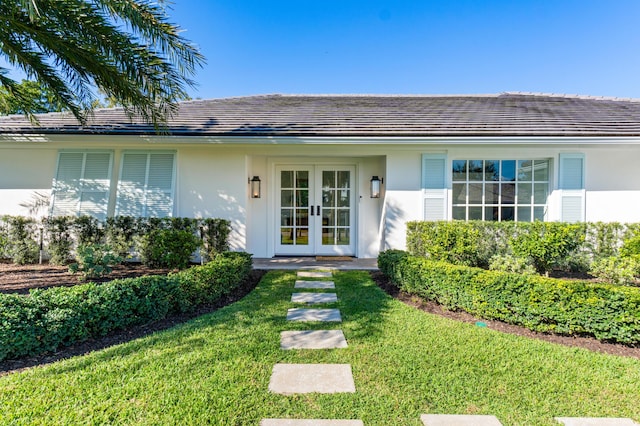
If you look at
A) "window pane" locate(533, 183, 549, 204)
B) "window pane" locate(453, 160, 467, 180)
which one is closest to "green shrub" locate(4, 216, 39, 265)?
"window pane" locate(453, 160, 467, 180)

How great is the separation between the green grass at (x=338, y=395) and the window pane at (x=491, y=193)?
4.74 meters

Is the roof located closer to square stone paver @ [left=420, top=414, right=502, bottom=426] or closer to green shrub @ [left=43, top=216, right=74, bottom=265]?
green shrub @ [left=43, top=216, right=74, bottom=265]

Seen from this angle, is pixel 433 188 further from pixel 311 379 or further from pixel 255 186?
pixel 311 379

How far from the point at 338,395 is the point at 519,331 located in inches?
102

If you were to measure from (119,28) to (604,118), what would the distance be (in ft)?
36.5

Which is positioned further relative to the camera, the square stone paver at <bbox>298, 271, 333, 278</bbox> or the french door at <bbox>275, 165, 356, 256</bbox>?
the french door at <bbox>275, 165, 356, 256</bbox>

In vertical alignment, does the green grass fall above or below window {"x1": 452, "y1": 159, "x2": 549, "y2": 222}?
below

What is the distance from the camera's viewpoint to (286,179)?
812cm

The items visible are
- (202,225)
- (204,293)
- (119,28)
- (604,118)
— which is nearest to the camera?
(204,293)

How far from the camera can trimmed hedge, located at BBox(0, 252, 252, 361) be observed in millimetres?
2740

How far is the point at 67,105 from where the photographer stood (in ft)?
19.1

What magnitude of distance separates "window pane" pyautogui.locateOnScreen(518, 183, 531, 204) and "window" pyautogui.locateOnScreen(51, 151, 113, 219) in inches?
397

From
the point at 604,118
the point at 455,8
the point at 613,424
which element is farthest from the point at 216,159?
the point at 604,118

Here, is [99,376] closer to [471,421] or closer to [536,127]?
[471,421]
